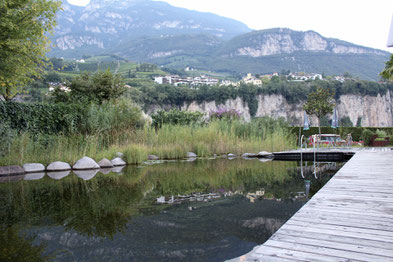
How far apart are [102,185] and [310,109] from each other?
14.2 m

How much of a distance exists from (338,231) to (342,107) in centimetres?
6754

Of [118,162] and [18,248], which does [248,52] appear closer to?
[118,162]

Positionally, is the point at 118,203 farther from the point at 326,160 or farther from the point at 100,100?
the point at 100,100

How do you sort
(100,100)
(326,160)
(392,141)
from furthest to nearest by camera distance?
(392,141)
(100,100)
(326,160)

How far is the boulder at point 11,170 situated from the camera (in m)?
6.37

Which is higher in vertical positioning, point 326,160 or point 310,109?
point 310,109

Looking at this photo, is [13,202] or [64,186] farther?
[64,186]

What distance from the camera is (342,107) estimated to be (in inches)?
2516

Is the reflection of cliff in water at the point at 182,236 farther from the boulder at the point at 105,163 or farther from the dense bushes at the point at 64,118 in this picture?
the dense bushes at the point at 64,118

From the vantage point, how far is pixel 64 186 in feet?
17.1

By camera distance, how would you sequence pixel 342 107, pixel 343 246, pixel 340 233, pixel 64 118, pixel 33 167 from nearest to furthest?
pixel 343 246 → pixel 340 233 → pixel 33 167 → pixel 64 118 → pixel 342 107

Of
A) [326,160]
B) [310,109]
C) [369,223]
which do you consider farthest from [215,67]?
[369,223]

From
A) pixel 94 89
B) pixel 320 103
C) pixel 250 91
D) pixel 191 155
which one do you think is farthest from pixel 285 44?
pixel 191 155

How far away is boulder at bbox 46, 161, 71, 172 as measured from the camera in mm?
6979
